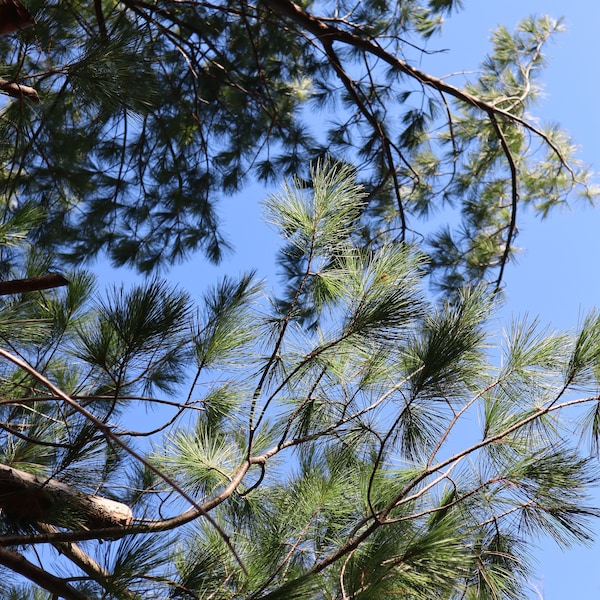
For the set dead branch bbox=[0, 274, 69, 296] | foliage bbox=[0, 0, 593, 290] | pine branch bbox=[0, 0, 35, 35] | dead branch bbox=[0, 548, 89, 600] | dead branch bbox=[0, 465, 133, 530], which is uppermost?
foliage bbox=[0, 0, 593, 290]

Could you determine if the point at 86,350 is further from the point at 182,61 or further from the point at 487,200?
the point at 487,200

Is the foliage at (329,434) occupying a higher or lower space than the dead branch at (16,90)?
lower

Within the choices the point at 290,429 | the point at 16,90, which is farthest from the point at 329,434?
the point at 16,90

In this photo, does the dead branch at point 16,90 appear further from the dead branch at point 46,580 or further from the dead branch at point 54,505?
the dead branch at point 46,580

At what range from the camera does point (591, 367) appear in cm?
126

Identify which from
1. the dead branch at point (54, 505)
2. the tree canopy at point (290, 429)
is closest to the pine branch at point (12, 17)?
the tree canopy at point (290, 429)

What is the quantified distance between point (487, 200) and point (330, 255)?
2.25 metres

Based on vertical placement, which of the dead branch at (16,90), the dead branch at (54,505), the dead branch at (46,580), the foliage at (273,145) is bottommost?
the dead branch at (46,580)

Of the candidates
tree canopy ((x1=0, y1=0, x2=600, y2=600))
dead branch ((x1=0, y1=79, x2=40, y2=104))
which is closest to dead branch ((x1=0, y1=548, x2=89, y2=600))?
tree canopy ((x1=0, y1=0, x2=600, y2=600))

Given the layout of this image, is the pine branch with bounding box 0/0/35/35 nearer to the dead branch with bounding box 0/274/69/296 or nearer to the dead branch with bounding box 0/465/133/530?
the dead branch with bounding box 0/274/69/296

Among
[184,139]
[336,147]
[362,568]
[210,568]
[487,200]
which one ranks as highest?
[184,139]

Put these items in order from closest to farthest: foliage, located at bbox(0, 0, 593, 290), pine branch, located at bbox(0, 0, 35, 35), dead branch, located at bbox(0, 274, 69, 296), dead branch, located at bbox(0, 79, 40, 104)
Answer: dead branch, located at bbox(0, 274, 69, 296)
pine branch, located at bbox(0, 0, 35, 35)
dead branch, located at bbox(0, 79, 40, 104)
foliage, located at bbox(0, 0, 593, 290)

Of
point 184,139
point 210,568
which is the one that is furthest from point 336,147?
point 210,568

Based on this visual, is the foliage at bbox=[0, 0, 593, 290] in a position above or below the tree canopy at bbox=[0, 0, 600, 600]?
above
